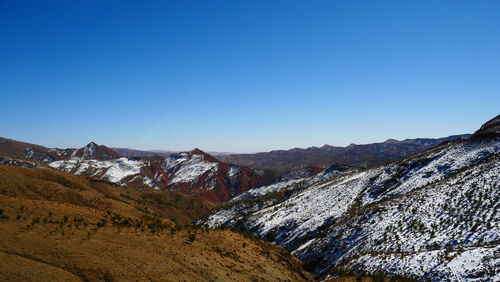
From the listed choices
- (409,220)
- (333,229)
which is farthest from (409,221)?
(333,229)

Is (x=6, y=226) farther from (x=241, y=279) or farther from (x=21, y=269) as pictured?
(x=241, y=279)

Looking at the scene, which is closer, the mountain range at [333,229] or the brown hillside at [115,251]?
the brown hillside at [115,251]

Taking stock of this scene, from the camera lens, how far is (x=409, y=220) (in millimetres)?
35312

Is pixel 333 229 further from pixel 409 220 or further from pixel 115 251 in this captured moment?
pixel 115 251

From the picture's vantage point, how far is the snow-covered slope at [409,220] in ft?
81.3

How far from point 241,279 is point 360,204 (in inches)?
1369

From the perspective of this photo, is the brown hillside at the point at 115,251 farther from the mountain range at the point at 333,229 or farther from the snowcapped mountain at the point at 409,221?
the snowcapped mountain at the point at 409,221

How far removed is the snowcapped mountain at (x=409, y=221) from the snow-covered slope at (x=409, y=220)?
8cm

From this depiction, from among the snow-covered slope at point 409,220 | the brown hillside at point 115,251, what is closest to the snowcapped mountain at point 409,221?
the snow-covered slope at point 409,220

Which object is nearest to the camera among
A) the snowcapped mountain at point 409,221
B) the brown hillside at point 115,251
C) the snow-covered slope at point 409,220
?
the brown hillside at point 115,251

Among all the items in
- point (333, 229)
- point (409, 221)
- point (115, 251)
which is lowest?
point (333, 229)

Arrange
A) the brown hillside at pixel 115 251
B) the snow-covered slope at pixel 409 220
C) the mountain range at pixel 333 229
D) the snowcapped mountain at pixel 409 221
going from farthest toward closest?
the snow-covered slope at pixel 409 220 → the snowcapped mountain at pixel 409 221 → the mountain range at pixel 333 229 → the brown hillside at pixel 115 251

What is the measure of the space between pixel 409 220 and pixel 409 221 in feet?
0.95

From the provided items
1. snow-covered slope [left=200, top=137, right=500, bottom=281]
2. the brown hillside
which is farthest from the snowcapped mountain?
the brown hillside
